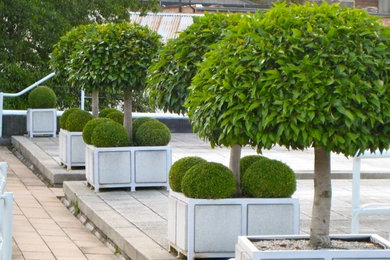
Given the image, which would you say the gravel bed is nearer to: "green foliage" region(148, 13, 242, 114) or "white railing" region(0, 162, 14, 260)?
"white railing" region(0, 162, 14, 260)

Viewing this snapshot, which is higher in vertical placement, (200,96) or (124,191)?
(200,96)

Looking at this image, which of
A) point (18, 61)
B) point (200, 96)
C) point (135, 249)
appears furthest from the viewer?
point (18, 61)

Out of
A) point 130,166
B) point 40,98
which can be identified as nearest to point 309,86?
point 130,166

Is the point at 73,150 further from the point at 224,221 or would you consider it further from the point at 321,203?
the point at 321,203

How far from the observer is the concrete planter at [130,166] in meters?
13.2

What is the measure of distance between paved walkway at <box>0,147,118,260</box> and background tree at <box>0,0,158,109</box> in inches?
392

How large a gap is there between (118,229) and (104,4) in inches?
720

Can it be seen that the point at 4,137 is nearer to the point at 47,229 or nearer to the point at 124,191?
the point at 124,191

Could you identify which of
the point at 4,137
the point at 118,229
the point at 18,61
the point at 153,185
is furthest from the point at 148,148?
the point at 18,61

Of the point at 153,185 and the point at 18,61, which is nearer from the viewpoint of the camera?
the point at 153,185

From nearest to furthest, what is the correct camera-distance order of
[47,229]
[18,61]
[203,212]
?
[203,212] → [47,229] → [18,61]

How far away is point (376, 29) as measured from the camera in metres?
6.74

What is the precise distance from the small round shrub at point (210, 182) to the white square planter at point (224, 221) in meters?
0.06

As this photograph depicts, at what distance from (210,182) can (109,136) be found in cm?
521
